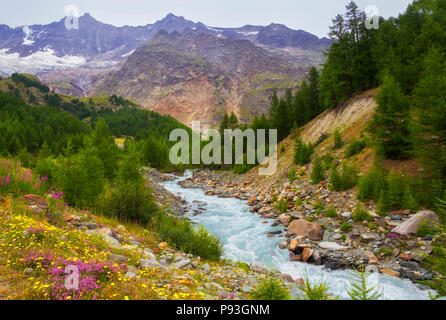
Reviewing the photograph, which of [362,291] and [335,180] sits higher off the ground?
[335,180]

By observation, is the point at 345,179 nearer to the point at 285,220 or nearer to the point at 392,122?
the point at 392,122

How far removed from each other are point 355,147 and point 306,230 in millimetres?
11334

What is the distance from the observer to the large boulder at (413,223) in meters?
11.5

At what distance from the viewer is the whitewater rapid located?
858cm

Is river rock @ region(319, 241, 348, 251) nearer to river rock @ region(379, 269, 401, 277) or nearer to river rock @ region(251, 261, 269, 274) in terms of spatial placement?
river rock @ region(379, 269, 401, 277)

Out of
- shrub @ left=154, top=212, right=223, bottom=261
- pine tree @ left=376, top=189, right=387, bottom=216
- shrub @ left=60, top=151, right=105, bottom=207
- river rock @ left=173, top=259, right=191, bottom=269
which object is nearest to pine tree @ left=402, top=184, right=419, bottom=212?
pine tree @ left=376, top=189, right=387, bottom=216

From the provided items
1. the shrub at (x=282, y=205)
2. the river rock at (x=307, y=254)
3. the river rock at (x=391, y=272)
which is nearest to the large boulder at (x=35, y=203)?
the river rock at (x=307, y=254)

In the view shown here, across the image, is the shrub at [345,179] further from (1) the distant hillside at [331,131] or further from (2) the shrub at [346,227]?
(2) the shrub at [346,227]

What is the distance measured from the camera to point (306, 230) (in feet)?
46.8

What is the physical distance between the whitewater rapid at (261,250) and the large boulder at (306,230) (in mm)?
907

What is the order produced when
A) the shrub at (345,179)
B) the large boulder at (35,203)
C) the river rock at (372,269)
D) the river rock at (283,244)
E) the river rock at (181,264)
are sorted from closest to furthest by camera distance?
the river rock at (181,264) → the large boulder at (35,203) → the river rock at (372,269) → the river rock at (283,244) → the shrub at (345,179)

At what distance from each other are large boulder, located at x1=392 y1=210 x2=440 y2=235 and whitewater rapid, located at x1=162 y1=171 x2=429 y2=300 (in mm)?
3537

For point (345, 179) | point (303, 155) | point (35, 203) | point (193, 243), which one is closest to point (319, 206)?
point (345, 179)
